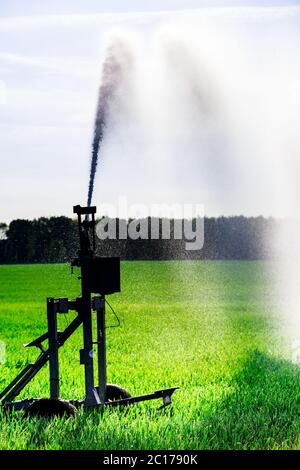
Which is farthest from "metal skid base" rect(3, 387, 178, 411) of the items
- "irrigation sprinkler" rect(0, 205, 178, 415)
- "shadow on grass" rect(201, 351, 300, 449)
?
"shadow on grass" rect(201, 351, 300, 449)

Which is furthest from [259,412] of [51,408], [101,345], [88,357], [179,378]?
[51,408]

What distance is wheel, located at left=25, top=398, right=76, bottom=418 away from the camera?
293 inches

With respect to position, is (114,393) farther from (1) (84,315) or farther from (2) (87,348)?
(1) (84,315)

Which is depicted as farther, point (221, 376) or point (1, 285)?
point (1, 285)

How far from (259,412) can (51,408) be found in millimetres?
2178

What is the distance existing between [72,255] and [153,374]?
2895 mm

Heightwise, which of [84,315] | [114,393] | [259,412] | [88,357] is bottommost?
[259,412]

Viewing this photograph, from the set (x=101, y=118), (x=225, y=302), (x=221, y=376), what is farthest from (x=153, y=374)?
(x=225, y=302)

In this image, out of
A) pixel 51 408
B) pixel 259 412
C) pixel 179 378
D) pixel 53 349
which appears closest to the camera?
pixel 51 408

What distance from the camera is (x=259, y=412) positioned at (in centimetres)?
824

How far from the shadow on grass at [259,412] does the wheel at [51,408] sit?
1.29 m

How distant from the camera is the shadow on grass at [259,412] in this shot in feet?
23.9

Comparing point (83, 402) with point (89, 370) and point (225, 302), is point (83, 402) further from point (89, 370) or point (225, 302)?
point (225, 302)
